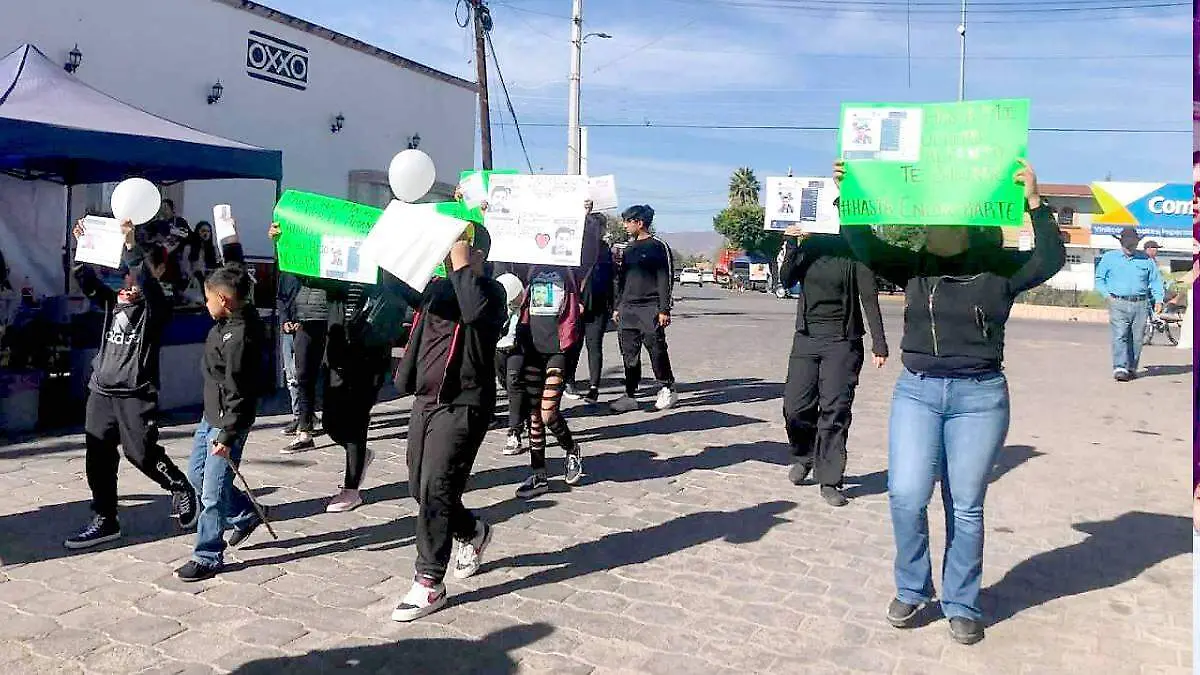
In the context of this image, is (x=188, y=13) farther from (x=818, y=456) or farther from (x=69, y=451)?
(x=818, y=456)

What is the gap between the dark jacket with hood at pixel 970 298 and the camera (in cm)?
402

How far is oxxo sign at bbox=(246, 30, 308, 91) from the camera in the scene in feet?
47.1

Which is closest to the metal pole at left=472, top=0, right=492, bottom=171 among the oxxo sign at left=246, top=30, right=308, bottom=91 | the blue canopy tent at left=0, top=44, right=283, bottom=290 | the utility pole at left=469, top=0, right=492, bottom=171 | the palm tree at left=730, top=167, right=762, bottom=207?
the utility pole at left=469, top=0, right=492, bottom=171

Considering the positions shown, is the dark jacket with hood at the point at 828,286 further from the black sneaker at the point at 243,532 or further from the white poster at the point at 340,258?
the black sneaker at the point at 243,532

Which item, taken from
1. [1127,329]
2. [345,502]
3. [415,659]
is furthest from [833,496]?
[1127,329]

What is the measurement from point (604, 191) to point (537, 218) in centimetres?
Result: 212

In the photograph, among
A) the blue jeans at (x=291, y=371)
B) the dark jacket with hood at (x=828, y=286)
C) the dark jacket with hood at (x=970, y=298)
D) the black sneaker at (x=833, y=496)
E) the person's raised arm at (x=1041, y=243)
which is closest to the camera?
the person's raised arm at (x=1041, y=243)

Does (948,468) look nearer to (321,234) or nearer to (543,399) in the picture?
(543,399)

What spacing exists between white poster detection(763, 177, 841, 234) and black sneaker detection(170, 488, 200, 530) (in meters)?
3.59

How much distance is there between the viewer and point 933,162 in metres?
4.06

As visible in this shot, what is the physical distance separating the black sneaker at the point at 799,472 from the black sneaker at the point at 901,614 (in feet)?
8.53

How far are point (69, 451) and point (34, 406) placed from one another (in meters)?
1.10

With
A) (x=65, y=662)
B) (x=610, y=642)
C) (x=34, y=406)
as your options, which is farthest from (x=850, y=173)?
(x=34, y=406)

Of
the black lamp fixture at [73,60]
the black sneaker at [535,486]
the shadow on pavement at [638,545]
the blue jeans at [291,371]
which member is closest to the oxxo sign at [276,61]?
the black lamp fixture at [73,60]
